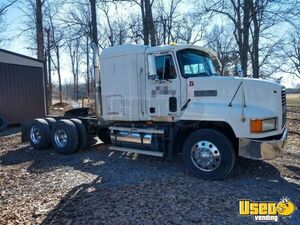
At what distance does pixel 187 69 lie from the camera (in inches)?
271

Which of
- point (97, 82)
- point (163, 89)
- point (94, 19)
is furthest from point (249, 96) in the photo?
point (94, 19)

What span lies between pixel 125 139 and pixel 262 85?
142 inches

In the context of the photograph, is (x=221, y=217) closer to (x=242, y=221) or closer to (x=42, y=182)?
(x=242, y=221)

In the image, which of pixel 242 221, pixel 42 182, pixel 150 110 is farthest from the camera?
pixel 150 110

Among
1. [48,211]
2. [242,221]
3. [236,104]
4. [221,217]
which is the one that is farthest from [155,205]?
[236,104]

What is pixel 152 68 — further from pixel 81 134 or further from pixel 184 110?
pixel 81 134

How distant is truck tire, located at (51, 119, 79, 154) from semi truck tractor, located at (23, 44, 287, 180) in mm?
30

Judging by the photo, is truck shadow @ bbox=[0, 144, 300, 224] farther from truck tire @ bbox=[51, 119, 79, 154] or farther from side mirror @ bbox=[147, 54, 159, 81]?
side mirror @ bbox=[147, 54, 159, 81]

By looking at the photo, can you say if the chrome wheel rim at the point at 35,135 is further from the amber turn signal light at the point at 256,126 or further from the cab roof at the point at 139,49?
the amber turn signal light at the point at 256,126

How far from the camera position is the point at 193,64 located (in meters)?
7.07

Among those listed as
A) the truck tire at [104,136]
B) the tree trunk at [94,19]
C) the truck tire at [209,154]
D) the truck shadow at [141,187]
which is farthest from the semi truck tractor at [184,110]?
the tree trunk at [94,19]

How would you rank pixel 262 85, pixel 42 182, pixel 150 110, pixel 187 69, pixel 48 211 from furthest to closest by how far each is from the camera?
pixel 150 110, pixel 187 69, pixel 42 182, pixel 262 85, pixel 48 211

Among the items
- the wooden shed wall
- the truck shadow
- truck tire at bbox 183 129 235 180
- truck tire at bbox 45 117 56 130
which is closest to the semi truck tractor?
truck tire at bbox 183 129 235 180

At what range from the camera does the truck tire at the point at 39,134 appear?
9.59 m
